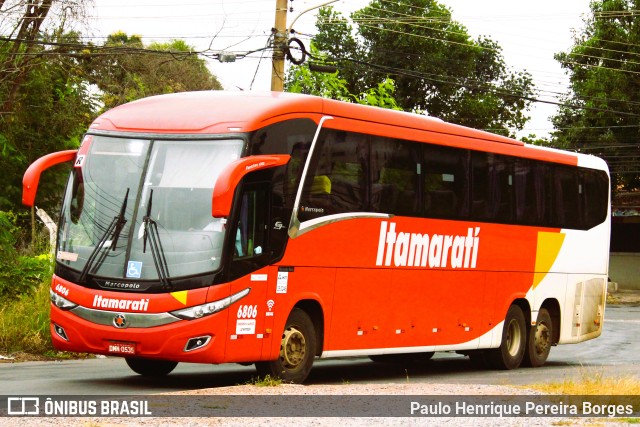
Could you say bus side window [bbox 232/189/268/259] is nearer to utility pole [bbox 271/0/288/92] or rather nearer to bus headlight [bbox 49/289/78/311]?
bus headlight [bbox 49/289/78/311]

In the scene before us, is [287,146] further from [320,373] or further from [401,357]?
[401,357]

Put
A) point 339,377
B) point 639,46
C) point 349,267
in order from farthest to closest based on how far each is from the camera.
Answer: point 639,46 < point 339,377 < point 349,267

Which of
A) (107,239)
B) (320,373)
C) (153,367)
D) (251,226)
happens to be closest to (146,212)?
(107,239)

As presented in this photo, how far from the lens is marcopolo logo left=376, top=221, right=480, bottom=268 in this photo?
55.3 feet

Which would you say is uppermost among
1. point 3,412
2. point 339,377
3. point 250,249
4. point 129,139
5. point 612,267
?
point 129,139

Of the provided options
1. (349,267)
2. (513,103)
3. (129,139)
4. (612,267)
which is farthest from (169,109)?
(513,103)

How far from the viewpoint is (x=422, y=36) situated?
59.9 meters

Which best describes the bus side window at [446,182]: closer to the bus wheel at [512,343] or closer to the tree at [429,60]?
the bus wheel at [512,343]

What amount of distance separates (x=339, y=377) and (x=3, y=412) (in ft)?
25.5

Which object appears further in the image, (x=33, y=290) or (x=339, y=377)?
(x=33, y=290)

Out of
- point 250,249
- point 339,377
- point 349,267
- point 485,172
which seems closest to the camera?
point 250,249

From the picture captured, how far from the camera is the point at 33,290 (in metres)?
20.5

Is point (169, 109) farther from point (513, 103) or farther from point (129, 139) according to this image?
point (513, 103)

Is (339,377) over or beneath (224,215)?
beneath
